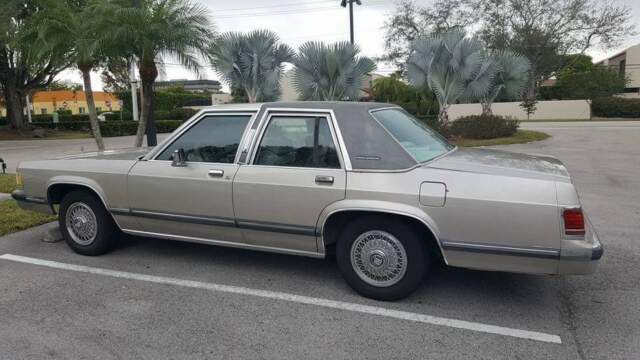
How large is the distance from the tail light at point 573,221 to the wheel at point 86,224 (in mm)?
4223

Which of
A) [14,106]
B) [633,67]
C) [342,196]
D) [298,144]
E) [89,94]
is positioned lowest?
[342,196]

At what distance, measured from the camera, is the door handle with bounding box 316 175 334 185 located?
4102 millimetres

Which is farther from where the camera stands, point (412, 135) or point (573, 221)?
point (412, 135)

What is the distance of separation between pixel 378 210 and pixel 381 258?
41 cm

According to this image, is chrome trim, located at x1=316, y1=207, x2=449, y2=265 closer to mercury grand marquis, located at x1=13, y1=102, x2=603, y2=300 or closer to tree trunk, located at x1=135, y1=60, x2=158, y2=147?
mercury grand marquis, located at x1=13, y1=102, x2=603, y2=300

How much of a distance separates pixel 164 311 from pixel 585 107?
4240 cm

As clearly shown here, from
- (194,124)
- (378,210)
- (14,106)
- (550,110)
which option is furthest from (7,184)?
(550,110)

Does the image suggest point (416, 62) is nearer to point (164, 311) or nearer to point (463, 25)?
point (164, 311)

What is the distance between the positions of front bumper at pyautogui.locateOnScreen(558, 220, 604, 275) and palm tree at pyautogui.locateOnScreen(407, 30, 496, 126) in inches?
629

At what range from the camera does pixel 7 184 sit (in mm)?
9312

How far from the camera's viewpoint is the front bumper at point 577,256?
3.50 metres

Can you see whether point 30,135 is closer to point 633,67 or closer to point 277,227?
point 277,227

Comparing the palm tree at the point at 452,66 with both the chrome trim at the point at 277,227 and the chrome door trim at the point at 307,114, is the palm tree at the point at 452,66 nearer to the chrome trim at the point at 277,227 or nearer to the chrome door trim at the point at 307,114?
the chrome door trim at the point at 307,114

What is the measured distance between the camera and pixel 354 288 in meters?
4.20
